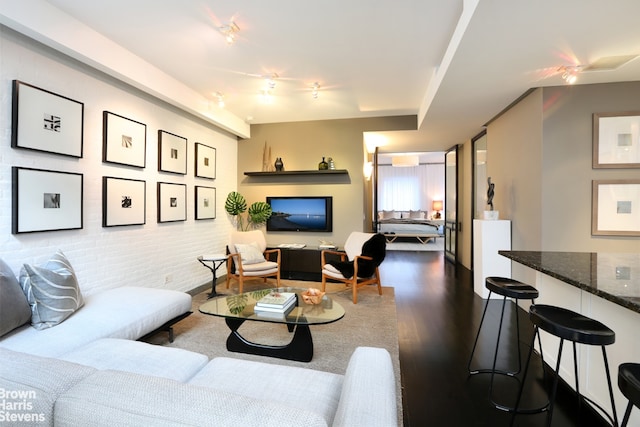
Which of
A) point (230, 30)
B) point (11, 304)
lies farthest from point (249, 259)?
point (230, 30)

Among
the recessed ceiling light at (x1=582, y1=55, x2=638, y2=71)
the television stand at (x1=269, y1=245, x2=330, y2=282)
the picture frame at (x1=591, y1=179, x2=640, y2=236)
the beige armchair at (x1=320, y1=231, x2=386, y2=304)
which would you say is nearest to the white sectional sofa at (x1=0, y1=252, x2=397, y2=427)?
the beige armchair at (x1=320, y1=231, x2=386, y2=304)

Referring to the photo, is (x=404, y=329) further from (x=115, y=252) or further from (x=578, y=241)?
(x=115, y=252)

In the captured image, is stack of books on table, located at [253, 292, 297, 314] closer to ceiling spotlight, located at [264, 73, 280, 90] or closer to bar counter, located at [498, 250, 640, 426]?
bar counter, located at [498, 250, 640, 426]

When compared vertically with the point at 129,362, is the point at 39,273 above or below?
above

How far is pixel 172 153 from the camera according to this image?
151 inches

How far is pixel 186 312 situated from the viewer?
9.13 ft

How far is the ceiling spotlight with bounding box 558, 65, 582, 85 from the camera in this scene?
2.61 m

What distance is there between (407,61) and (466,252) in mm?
4036

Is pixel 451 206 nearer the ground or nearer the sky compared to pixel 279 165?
nearer the ground

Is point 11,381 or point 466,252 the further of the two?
point 466,252

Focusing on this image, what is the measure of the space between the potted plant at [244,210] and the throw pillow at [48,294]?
2955mm

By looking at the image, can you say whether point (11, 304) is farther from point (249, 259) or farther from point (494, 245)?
point (494, 245)

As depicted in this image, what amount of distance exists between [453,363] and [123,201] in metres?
3.50

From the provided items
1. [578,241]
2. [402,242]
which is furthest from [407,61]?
[402,242]
